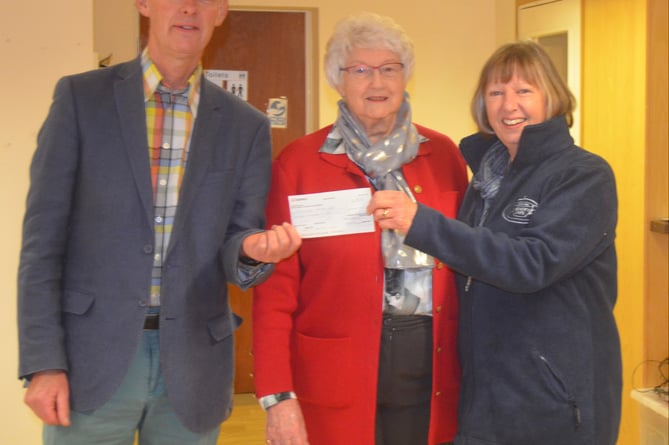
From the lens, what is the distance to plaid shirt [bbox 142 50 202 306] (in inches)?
71.2

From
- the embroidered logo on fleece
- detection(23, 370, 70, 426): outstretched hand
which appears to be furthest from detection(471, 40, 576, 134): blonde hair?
detection(23, 370, 70, 426): outstretched hand

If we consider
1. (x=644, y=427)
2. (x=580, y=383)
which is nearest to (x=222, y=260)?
(x=580, y=383)

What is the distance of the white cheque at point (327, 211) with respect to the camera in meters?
1.89

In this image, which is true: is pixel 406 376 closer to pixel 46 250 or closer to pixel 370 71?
pixel 370 71

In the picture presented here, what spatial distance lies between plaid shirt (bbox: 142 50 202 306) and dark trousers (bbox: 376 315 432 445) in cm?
62

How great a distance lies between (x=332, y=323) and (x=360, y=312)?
3.5 inches

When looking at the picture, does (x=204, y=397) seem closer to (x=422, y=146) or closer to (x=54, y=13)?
(x=422, y=146)

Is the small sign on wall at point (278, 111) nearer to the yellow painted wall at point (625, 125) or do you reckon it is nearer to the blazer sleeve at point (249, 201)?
the yellow painted wall at point (625, 125)

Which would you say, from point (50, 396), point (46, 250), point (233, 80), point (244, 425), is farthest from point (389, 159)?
point (233, 80)

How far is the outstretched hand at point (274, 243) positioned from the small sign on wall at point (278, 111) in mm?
3221

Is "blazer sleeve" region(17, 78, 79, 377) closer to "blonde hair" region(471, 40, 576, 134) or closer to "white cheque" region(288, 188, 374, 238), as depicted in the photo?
"white cheque" region(288, 188, 374, 238)

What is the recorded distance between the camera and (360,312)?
1982mm

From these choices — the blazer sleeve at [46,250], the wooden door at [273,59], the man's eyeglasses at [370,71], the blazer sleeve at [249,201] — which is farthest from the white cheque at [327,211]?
the wooden door at [273,59]

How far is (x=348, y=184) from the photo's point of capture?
204 centimetres
